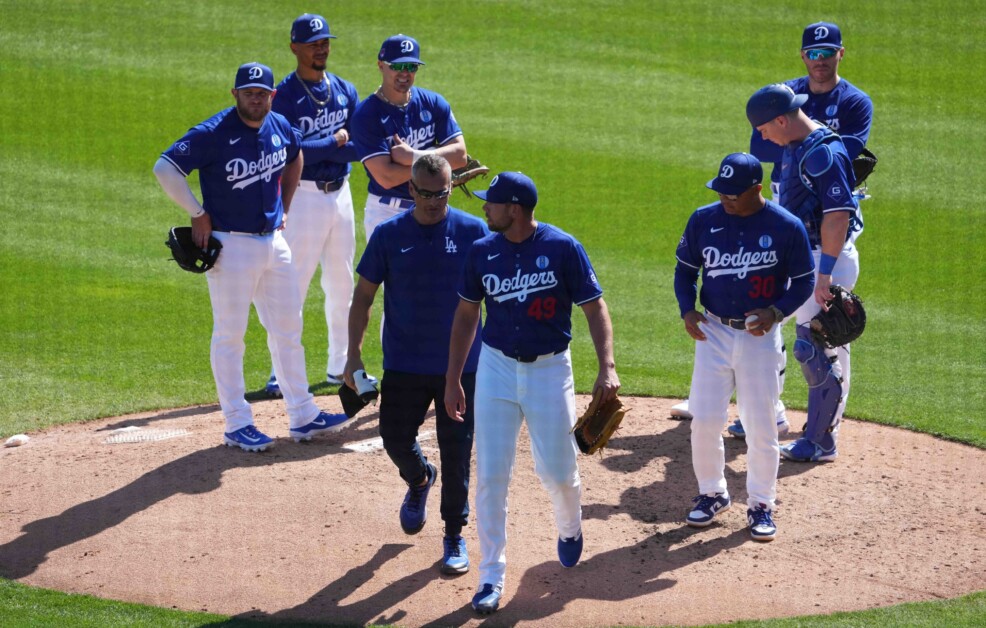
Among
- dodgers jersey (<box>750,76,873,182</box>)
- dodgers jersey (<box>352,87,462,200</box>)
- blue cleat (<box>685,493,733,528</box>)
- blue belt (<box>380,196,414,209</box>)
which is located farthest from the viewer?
blue belt (<box>380,196,414,209</box>)

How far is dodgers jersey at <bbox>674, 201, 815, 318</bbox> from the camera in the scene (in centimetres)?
597

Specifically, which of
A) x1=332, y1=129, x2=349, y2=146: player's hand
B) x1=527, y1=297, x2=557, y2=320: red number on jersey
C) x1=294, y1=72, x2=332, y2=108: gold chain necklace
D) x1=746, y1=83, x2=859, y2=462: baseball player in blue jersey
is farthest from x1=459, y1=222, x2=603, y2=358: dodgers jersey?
x1=294, y1=72, x2=332, y2=108: gold chain necklace

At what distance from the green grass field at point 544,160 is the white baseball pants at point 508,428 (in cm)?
128

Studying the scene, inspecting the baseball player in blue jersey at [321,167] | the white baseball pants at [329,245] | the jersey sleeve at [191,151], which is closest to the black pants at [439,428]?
the jersey sleeve at [191,151]

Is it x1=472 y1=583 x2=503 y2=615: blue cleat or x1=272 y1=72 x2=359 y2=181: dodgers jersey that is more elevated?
x1=272 y1=72 x2=359 y2=181: dodgers jersey

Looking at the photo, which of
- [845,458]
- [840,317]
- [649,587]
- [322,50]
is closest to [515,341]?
[649,587]

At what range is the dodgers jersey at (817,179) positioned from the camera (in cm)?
659

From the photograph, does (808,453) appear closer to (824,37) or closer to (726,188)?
(726,188)

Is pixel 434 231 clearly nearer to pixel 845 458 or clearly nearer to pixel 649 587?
pixel 649 587

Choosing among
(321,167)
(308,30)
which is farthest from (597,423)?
(308,30)

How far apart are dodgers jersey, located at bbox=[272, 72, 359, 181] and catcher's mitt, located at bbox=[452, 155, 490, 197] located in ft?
2.57

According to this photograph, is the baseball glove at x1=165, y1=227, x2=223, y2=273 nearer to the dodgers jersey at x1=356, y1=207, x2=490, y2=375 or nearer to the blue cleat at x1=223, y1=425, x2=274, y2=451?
the blue cleat at x1=223, y1=425, x2=274, y2=451

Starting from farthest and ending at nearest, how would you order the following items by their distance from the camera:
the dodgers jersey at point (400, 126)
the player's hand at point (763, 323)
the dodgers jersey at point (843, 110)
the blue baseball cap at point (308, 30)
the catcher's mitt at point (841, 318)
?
the blue baseball cap at point (308, 30) → the dodgers jersey at point (400, 126) → the dodgers jersey at point (843, 110) → the catcher's mitt at point (841, 318) → the player's hand at point (763, 323)

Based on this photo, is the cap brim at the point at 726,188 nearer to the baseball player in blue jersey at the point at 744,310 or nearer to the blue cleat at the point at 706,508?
the baseball player in blue jersey at the point at 744,310
